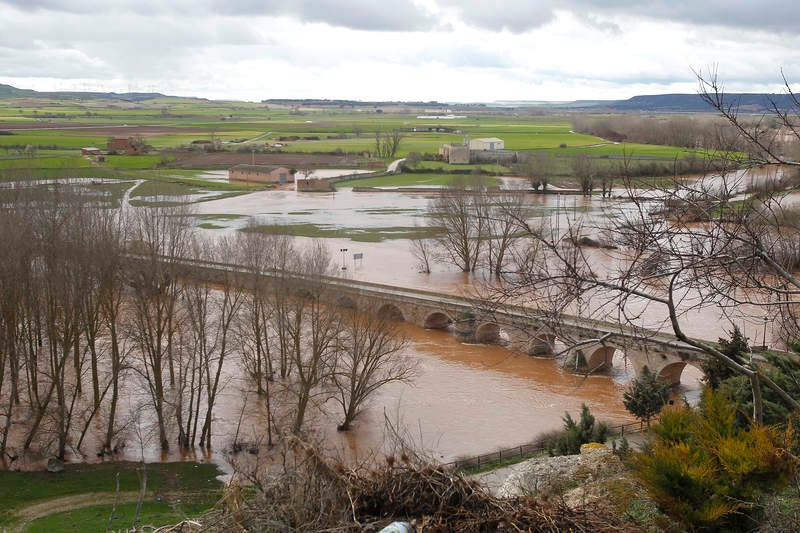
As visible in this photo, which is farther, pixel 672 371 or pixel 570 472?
pixel 672 371

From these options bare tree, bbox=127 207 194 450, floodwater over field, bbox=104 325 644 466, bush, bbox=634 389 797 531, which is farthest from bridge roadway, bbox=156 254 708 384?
bush, bbox=634 389 797 531

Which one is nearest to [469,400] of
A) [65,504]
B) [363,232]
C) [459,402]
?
[459,402]

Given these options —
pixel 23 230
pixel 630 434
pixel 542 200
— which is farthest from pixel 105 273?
pixel 542 200

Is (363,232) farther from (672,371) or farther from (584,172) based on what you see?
(672,371)

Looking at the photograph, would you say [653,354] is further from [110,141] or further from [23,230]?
[110,141]

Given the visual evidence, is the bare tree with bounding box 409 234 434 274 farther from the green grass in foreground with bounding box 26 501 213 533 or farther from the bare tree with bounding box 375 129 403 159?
the bare tree with bounding box 375 129 403 159

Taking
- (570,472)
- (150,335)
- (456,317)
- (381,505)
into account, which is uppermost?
(381,505)

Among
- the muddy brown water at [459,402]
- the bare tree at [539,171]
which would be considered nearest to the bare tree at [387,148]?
the bare tree at [539,171]

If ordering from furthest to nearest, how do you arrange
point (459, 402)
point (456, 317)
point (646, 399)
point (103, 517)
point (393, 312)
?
point (393, 312)
point (456, 317)
point (459, 402)
point (646, 399)
point (103, 517)
